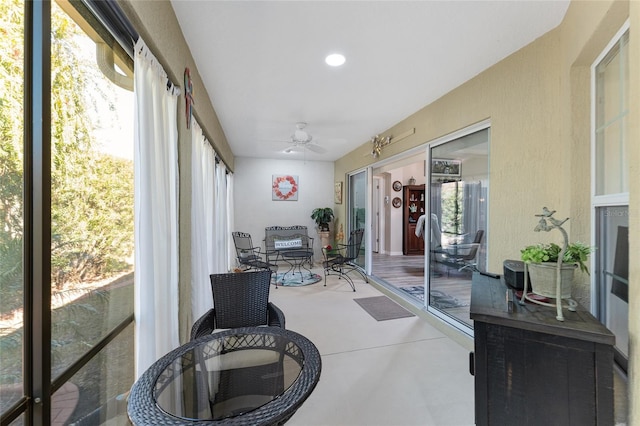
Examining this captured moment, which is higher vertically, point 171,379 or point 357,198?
point 357,198

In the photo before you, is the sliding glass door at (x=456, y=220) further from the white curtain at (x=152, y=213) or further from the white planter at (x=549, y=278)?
the white curtain at (x=152, y=213)

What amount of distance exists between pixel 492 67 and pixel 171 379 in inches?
120

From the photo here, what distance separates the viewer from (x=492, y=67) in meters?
2.14

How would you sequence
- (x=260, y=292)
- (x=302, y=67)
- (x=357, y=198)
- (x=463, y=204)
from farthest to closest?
(x=357, y=198), (x=463, y=204), (x=302, y=67), (x=260, y=292)

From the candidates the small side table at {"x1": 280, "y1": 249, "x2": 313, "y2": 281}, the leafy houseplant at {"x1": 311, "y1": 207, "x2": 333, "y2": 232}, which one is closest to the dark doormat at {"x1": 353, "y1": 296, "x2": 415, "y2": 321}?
the small side table at {"x1": 280, "y1": 249, "x2": 313, "y2": 281}

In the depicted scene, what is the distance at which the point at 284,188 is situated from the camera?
6289 millimetres

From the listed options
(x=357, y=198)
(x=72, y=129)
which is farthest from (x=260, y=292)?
(x=357, y=198)

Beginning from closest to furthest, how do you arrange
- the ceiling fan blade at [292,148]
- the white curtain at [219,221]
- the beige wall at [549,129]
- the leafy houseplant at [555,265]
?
the beige wall at [549,129] → the leafy houseplant at [555,265] → the white curtain at [219,221] → the ceiling fan blade at [292,148]

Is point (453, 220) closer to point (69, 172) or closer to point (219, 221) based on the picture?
point (69, 172)

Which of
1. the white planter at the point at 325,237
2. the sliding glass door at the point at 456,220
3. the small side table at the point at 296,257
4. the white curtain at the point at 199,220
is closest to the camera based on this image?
the white curtain at the point at 199,220

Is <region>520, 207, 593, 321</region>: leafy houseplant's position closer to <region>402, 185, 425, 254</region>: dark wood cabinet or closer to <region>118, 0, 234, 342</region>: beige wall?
<region>118, 0, 234, 342</region>: beige wall

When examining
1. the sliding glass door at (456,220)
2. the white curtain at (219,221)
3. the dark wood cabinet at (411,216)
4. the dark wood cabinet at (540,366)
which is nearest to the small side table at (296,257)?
the white curtain at (219,221)

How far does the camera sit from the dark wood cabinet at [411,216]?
7.43 meters

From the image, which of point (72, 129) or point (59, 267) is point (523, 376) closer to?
point (59, 267)
